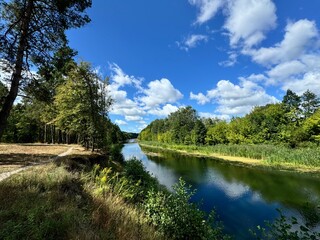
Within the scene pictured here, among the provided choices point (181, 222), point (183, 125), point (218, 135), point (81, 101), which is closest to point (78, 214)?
point (181, 222)

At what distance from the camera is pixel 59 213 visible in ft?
13.9

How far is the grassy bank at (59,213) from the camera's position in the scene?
3.52 m

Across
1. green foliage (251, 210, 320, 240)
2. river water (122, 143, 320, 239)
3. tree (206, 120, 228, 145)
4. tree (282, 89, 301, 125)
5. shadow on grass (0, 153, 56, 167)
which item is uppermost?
tree (282, 89, 301, 125)

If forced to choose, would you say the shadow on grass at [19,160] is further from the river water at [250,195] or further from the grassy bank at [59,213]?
the river water at [250,195]

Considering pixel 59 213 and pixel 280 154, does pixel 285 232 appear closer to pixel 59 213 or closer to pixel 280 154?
pixel 59 213

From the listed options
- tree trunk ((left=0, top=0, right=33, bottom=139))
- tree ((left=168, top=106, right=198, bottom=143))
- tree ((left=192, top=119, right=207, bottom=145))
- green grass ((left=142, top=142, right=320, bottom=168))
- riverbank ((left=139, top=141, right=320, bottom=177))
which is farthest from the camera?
tree ((left=168, top=106, right=198, bottom=143))

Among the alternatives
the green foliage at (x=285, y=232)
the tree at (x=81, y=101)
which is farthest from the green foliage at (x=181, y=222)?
the tree at (x=81, y=101)

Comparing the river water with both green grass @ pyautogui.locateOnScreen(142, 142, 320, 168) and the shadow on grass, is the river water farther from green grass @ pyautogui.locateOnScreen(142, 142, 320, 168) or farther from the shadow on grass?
the shadow on grass

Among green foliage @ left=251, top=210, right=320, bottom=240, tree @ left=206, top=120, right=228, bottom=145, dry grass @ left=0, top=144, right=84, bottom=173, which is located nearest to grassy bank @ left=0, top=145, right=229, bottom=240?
green foliage @ left=251, top=210, right=320, bottom=240

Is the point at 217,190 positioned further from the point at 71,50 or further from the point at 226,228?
the point at 71,50

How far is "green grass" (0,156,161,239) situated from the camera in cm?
352

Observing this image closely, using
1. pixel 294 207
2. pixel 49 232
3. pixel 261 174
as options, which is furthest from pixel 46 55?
pixel 261 174

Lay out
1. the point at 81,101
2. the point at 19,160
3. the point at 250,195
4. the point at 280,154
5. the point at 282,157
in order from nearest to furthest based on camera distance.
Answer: the point at 19,160, the point at 250,195, the point at 81,101, the point at 282,157, the point at 280,154

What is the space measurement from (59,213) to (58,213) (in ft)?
0.07
